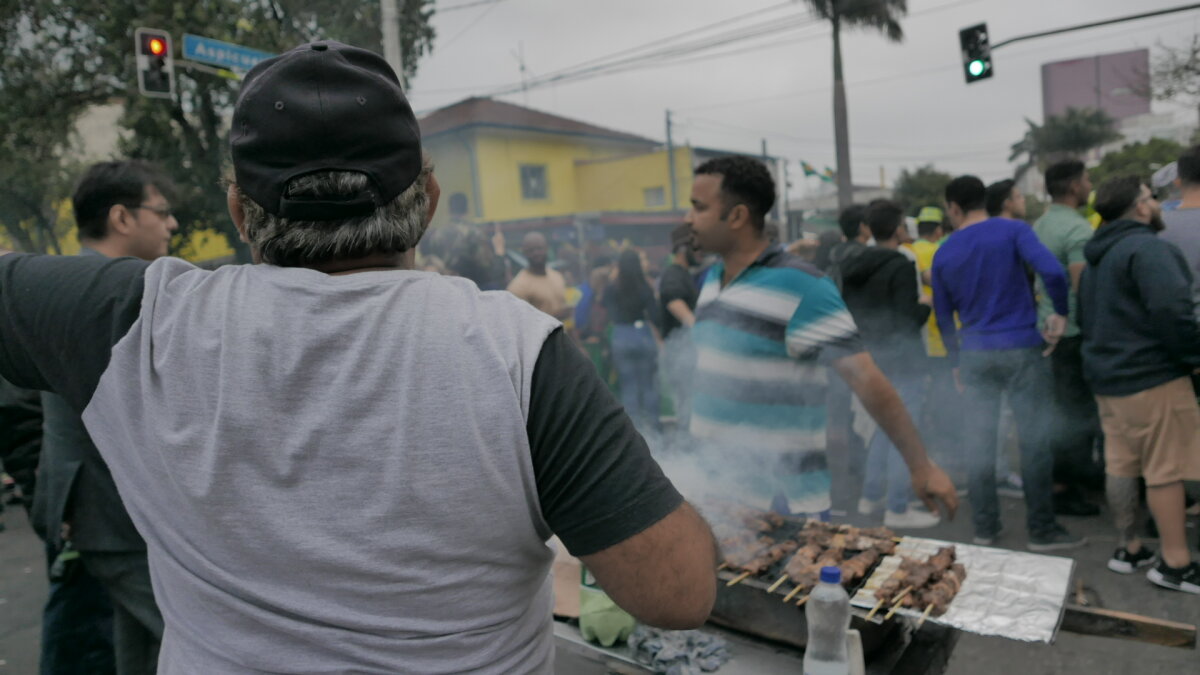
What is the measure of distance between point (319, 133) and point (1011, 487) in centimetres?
636

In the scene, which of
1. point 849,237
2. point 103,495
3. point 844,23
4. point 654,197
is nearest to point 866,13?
point 844,23

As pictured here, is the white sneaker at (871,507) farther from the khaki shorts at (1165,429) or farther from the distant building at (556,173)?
the distant building at (556,173)

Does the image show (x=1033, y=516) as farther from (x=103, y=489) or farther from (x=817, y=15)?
(x=817, y=15)

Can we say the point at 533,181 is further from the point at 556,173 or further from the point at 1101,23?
the point at 1101,23

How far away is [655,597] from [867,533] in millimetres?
2175

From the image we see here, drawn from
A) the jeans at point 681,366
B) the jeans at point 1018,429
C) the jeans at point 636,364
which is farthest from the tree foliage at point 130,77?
the jeans at point 1018,429

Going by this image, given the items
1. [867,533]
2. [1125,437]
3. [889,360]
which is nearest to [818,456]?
[867,533]

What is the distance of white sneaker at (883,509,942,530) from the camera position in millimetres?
5414

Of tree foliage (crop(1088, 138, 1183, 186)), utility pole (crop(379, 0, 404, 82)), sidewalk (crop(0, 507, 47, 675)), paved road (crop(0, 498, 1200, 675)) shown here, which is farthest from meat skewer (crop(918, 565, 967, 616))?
tree foliage (crop(1088, 138, 1183, 186))

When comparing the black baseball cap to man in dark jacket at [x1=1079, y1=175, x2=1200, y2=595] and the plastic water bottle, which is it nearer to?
the plastic water bottle

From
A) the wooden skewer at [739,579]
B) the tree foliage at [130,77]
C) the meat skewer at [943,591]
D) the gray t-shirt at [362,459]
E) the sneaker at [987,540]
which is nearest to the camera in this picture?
the gray t-shirt at [362,459]

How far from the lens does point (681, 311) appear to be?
6.12m

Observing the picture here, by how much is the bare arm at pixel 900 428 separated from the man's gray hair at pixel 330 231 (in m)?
1.94

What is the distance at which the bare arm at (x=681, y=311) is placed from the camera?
6.03 m
